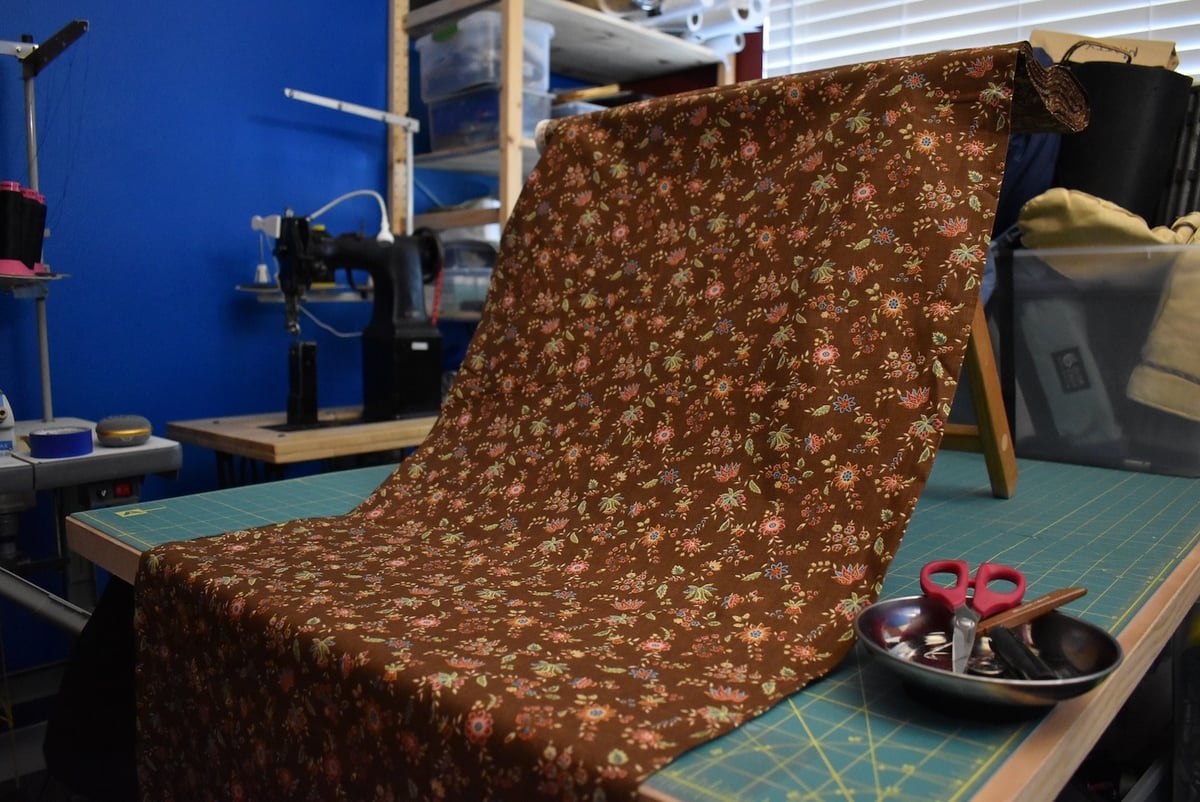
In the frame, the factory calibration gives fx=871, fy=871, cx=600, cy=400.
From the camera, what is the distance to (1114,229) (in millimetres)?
1339

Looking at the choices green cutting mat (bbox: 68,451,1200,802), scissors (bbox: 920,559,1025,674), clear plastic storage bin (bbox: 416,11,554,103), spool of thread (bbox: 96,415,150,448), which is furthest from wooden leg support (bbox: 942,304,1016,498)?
clear plastic storage bin (bbox: 416,11,554,103)

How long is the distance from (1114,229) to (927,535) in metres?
0.63

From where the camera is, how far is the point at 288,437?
5.73ft

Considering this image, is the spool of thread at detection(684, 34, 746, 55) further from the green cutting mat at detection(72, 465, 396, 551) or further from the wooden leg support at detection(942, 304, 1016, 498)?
the green cutting mat at detection(72, 465, 396, 551)

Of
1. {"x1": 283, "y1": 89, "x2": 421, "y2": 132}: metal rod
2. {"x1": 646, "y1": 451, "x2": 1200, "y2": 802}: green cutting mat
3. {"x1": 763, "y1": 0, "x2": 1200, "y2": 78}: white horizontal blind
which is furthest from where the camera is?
{"x1": 283, "y1": 89, "x2": 421, "y2": 132}: metal rod

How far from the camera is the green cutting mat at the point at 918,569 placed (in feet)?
1.79

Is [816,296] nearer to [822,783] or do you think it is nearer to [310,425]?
[822,783]

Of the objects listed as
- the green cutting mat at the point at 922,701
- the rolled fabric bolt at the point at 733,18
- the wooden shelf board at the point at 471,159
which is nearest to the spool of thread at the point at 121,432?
the wooden shelf board at the point at 471,159

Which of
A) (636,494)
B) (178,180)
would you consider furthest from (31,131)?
(636,494)

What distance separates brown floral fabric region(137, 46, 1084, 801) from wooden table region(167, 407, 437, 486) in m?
0.52

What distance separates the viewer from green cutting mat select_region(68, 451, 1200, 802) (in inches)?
21.4

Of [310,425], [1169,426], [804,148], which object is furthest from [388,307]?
[1169,426]

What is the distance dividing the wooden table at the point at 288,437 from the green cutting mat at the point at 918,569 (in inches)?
11.6

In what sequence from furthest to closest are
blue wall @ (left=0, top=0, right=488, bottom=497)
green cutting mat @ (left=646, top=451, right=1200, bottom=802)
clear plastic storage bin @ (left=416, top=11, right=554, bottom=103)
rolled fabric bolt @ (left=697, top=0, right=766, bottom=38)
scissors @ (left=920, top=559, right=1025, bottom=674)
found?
rolled fabric bolt @ (left=697, top=0, right=766, bottom=38), clear plastic storage bin @ (left=416, top=11, right=554, bottom=103), blue wall @ (left=0, top=0, right=488, bottom=497), scissors @ (left=920, top=559, right=1025, bottom=674), green cutting mat @ (left=646, top=451, right=1200, bottom=802)
